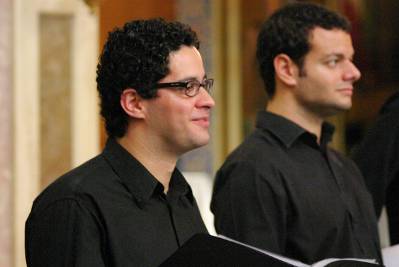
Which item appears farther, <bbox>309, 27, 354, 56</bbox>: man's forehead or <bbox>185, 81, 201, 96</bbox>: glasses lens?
<bbox>309, 27, 354, 56</bbox>: man's forehead

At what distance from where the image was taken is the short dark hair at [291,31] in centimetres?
357

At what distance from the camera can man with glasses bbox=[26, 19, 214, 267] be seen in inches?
96.9

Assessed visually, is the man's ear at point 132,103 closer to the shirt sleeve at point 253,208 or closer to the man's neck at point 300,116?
Answer: the shirt sleeve at point 253,208

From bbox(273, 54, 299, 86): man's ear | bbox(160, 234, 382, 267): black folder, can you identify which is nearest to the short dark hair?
bbox(273, 54, 299, 86): man's ear

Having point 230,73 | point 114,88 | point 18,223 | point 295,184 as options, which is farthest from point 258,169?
point 230,73

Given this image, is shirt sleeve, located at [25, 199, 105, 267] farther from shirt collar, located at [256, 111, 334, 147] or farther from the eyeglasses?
shirt collar, located at [256, 111, 334, 147]

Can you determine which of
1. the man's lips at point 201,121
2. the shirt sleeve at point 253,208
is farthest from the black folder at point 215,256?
the shirt sleeve at point 253,208

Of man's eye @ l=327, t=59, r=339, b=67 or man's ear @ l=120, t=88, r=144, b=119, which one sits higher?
man's eye @ l=327, t=59, r=339, b=67

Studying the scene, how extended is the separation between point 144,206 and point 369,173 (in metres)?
1.54

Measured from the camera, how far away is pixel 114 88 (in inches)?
107

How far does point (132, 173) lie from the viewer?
2598mm

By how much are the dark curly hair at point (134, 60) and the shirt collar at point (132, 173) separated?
7 centimetres

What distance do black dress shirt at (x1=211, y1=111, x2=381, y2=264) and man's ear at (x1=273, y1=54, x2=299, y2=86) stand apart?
13 centimetres

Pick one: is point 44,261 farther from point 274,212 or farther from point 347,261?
point 274,212
